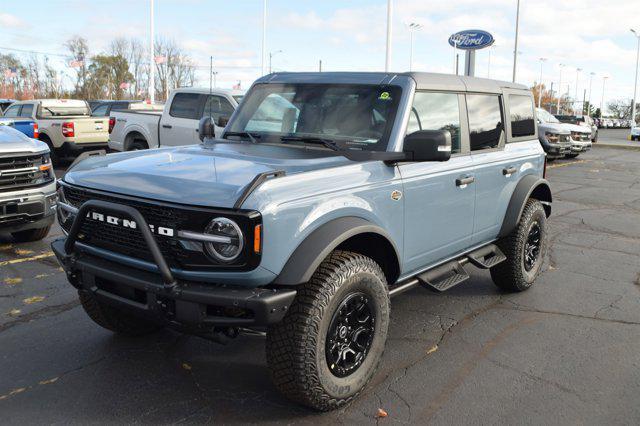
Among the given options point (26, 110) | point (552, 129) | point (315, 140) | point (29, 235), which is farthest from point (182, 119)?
point (552, 129)

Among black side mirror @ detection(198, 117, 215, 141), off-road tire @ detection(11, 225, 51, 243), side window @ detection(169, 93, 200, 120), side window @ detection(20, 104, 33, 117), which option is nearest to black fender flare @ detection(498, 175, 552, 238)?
black side mirror @ detection(198, 117, 215, 141)

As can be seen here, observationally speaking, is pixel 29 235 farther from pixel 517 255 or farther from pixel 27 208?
pixel 517 255

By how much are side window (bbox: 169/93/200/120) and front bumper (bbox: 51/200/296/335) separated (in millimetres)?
8465

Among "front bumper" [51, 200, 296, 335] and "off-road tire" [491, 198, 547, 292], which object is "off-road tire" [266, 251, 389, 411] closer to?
"front bumper" [51, 200, 296, 335]

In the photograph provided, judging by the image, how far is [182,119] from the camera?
37.6 feet

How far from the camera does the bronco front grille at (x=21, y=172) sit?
20.1 feet

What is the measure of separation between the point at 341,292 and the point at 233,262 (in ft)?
2.05

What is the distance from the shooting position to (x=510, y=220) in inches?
199

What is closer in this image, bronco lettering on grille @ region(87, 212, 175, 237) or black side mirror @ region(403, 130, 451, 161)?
bronco lettering on grille @ region(87, 212, 175, 237)

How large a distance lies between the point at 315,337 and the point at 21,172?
15.2ft

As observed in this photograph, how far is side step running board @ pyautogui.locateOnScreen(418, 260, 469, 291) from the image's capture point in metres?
4.12

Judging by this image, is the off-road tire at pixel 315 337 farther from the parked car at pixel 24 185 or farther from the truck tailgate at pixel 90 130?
the truck tailgate at pixel 90 130

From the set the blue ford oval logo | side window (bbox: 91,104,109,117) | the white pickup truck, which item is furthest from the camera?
the blue ford oval logo

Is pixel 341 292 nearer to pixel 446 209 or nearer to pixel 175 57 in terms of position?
pixel 446 209
